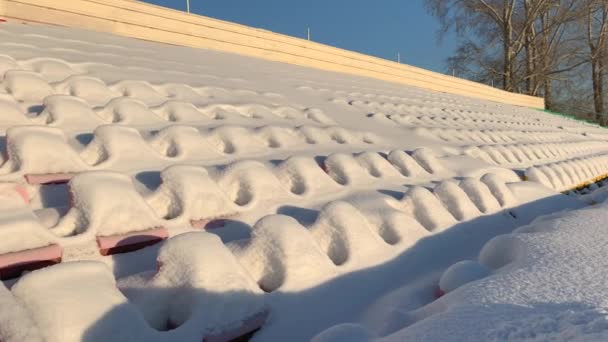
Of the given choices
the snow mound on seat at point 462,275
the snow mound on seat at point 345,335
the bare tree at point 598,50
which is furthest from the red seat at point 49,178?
the bare tree at point 598,50

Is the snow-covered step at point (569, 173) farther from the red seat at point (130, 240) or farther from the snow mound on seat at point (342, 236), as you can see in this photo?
the red seat at point (130, 240)

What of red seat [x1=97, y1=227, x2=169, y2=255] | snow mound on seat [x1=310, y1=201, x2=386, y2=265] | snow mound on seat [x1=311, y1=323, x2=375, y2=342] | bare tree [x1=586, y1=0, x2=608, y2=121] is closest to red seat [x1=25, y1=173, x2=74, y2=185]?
red seat [x1=97, y1=227, x2=169, y2=255]

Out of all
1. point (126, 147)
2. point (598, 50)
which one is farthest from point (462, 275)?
point (598, 50)

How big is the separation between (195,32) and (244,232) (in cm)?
403

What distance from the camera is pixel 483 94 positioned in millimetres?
9406

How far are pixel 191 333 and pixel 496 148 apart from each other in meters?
2.80

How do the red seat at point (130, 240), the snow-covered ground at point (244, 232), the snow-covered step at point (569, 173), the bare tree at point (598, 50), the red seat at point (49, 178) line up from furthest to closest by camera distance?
1. the bare tree at point (598, 50)
2. the snow-covered step at point (569, 173)
3. the red seat at point (49, 178)
4. the red seat at point (130, 240)
5. the snow-covered ground at point (244, 232)

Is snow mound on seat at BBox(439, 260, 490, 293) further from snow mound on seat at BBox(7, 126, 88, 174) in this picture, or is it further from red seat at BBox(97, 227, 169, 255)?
snow mound on seat at BBox(7, 126, 88, 174)

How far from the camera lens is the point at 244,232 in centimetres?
126

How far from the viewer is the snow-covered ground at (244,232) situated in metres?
0.76

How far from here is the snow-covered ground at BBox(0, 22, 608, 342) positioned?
757 millimetres

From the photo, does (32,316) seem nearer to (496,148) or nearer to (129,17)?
(496,148)

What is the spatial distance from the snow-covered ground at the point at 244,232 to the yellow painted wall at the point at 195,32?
5.03 ft

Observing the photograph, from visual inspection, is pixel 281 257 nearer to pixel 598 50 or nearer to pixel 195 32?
pixel 195 32
